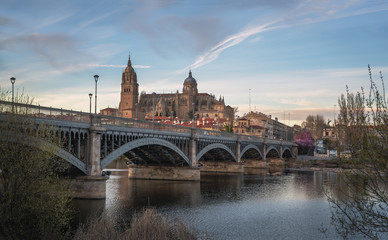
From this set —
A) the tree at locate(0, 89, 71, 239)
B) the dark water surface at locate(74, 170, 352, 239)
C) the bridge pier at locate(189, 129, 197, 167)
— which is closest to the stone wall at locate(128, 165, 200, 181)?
the bridge pier at locate(189, 129, 197, 167)

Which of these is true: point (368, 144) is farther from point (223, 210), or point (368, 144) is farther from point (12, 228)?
point (223, 210)

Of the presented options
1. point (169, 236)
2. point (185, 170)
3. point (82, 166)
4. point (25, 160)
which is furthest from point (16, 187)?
point (185, 170)

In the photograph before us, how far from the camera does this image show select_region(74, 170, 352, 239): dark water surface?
2961 cm

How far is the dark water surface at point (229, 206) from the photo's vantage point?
29.6m

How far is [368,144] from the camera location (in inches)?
584

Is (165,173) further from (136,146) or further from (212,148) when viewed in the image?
(136,146)

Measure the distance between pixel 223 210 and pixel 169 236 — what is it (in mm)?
17354

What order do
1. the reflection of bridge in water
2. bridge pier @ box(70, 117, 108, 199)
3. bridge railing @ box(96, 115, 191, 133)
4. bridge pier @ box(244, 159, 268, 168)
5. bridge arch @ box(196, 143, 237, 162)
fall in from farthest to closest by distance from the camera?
bridge pier @ box(244, 159, 268, 168), bridge arch @ box(196, 143, 237, 162), bridge railing @ box(96, 115, 191, 133), bridge pier @ box(70, 117, 108, 199), the reflection of bridge in water

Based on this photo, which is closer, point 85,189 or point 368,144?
point 368,144

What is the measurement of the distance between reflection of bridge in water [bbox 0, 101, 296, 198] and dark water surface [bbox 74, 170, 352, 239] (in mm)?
4069

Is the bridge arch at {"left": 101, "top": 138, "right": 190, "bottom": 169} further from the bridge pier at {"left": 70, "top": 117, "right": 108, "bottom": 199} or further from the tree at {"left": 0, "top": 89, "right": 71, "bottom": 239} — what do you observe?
the tree at {"left": 0, "top": 89, "right": 71, "bottom": 239}

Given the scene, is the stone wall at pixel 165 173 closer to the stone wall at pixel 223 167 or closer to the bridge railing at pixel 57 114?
the stone wall at pixel 223 167

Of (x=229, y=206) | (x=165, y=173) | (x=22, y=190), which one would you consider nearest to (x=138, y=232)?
(x=22, y=190)

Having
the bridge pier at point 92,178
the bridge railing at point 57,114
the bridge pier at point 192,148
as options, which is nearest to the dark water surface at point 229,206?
the bridge pier at point 92,178
